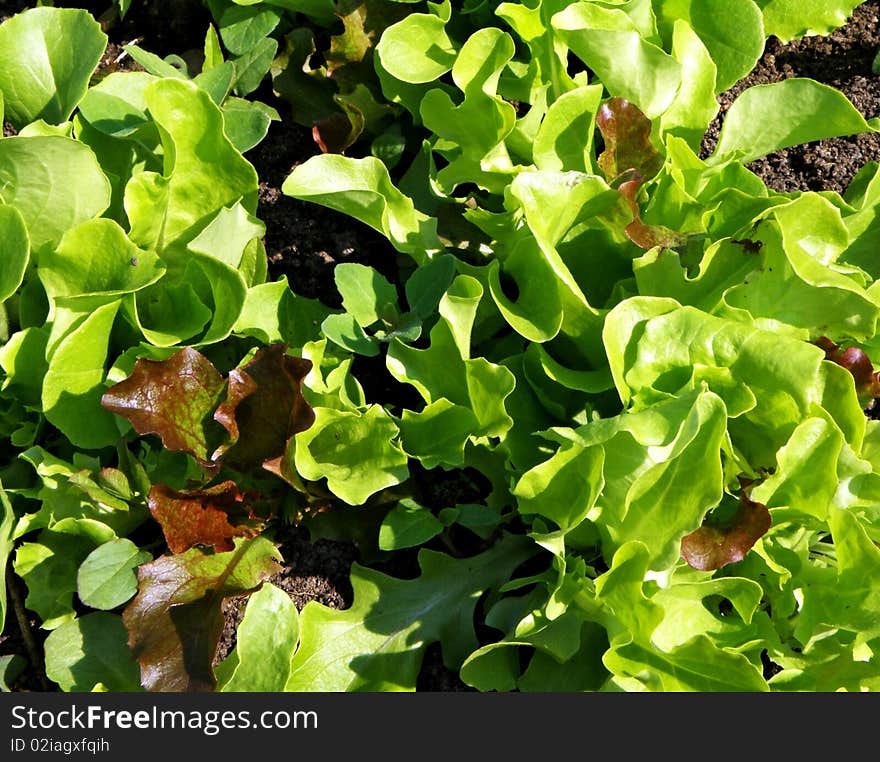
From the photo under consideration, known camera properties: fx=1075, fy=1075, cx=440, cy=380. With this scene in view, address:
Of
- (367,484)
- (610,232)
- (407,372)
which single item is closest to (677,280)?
(610,232)

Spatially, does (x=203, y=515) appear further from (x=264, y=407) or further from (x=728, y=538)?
(x=728, y=538)

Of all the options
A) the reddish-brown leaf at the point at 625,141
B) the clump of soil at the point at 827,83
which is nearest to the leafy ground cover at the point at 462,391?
the reddish-brown leaf at the point at 625,141

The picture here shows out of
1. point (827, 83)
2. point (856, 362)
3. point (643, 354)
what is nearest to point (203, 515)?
point (643, 354)

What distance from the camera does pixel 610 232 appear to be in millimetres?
1492

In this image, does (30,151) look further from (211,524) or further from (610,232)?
(610,232)

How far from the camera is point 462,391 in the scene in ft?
4.80

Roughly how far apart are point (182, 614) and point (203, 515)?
5.2 inches

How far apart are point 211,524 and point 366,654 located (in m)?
0.27

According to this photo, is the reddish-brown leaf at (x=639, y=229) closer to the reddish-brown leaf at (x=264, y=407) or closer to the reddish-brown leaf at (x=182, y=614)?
the reddish-brown leaf at (x=264, y=407)

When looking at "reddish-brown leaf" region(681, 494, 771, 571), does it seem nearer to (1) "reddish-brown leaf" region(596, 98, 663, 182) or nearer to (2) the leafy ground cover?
(2) the leafy ground cover

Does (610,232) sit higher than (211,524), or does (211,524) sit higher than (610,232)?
(610,232)

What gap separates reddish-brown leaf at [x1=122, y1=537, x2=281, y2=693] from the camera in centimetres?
135

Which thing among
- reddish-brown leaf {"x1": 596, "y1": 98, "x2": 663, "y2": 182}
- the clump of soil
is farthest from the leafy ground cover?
the clump of soil

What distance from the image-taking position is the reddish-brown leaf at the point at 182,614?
53.2 inches
